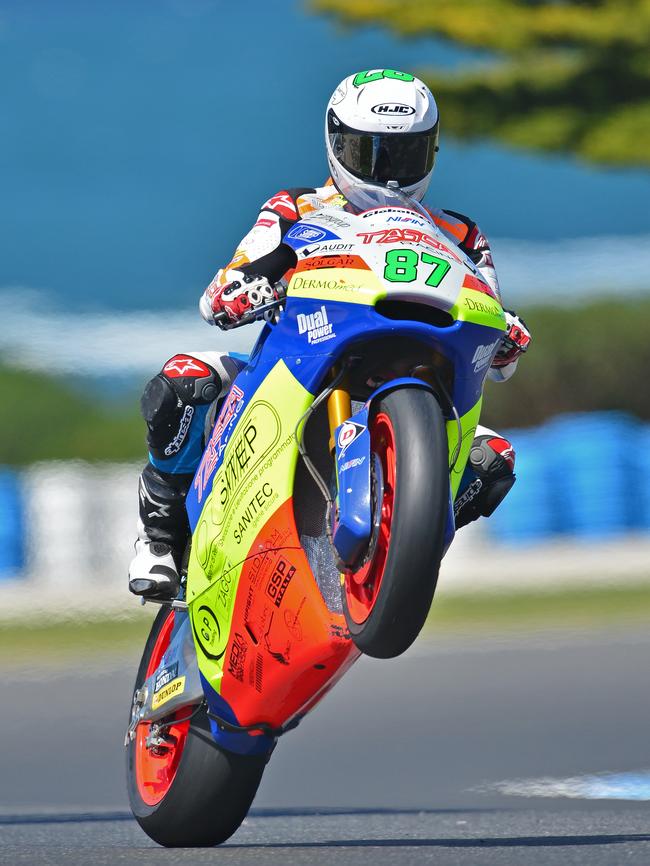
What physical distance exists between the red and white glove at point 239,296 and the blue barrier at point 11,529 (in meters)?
5.94

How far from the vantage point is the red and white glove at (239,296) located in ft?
12.7

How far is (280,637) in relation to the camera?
3.74 metres

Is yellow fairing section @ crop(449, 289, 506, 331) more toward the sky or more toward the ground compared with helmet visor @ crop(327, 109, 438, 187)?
more toward the ground

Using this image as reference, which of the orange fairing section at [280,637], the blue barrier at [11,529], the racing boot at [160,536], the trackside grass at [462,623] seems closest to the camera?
the orange fairing section at [280,637]

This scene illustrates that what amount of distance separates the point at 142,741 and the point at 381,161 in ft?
6.24

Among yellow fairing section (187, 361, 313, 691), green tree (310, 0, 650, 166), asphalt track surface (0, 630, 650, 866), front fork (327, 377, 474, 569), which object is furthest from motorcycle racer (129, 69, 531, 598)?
green tree (310, 0, 650, 166)

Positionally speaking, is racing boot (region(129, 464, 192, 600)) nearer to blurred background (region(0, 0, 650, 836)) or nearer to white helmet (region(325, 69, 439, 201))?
white helmet (region(325, 69, 439, 201))

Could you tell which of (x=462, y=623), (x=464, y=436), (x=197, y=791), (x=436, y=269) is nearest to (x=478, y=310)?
(x=436, y=269)

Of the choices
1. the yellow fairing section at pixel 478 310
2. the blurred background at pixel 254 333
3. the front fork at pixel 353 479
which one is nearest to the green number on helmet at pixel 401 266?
the yellow fairing section at pixel 478 310

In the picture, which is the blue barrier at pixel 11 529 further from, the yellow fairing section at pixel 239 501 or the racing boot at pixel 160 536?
the yellow fairing section at pixel 239 501

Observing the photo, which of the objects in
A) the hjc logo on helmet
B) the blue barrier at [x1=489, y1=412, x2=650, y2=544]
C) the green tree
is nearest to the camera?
the hjc logo on helmet

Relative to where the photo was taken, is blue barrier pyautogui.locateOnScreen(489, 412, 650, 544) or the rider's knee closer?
the rider's knee

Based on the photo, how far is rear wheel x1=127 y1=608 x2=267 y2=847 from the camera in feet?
14.0

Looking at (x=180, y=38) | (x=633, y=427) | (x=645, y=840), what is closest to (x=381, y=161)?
(x=645, y=840)
